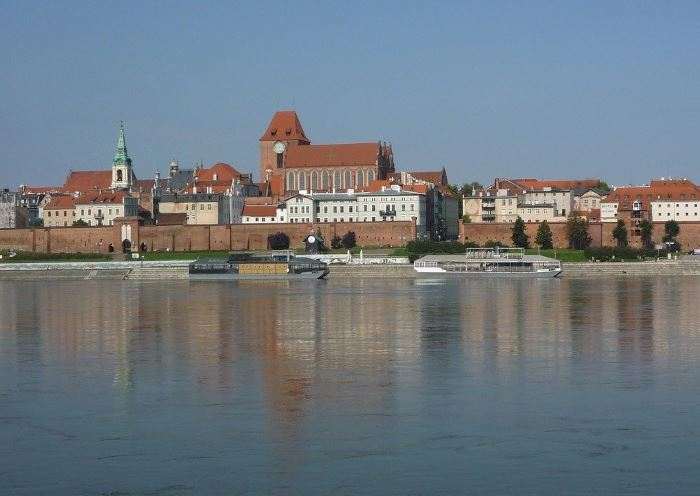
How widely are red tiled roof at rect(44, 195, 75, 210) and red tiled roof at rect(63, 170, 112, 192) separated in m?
7.65

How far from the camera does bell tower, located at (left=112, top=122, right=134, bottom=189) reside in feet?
280

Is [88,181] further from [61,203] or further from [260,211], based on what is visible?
[260,211]

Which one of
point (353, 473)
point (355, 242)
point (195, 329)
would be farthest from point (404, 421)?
point (355, 242)

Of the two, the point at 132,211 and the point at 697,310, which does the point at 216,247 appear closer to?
the point at 132,211

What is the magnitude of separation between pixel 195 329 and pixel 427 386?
32.6 ft

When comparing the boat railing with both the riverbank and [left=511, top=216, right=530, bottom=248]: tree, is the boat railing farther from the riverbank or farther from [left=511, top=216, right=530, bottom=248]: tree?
[left=511, top=216, right=530, bottom=248]: tree

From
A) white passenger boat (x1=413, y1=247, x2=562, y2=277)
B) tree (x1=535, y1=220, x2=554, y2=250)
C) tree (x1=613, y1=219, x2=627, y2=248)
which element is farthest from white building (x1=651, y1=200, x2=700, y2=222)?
white passenger boat (x1=413, y1=247, x2=562, y2=277)

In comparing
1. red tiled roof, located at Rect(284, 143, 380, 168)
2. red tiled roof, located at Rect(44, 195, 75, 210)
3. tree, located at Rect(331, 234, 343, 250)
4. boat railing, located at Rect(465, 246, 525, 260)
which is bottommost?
boat railing, located at Rect(465, 246, 525, 260)

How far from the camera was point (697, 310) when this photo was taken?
1177 inches

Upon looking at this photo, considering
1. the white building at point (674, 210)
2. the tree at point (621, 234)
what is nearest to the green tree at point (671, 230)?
the tree at point (621, 234)

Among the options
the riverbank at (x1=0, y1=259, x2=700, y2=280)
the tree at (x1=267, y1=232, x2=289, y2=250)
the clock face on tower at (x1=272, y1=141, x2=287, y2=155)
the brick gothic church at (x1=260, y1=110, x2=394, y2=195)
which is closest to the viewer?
the riverbank at (x1=0, y1=259, x2=700, y2=280)

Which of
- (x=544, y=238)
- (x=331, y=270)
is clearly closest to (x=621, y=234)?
(x=544, y=238)

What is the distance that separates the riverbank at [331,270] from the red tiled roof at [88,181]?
26930 mm

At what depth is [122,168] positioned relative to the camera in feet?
282
